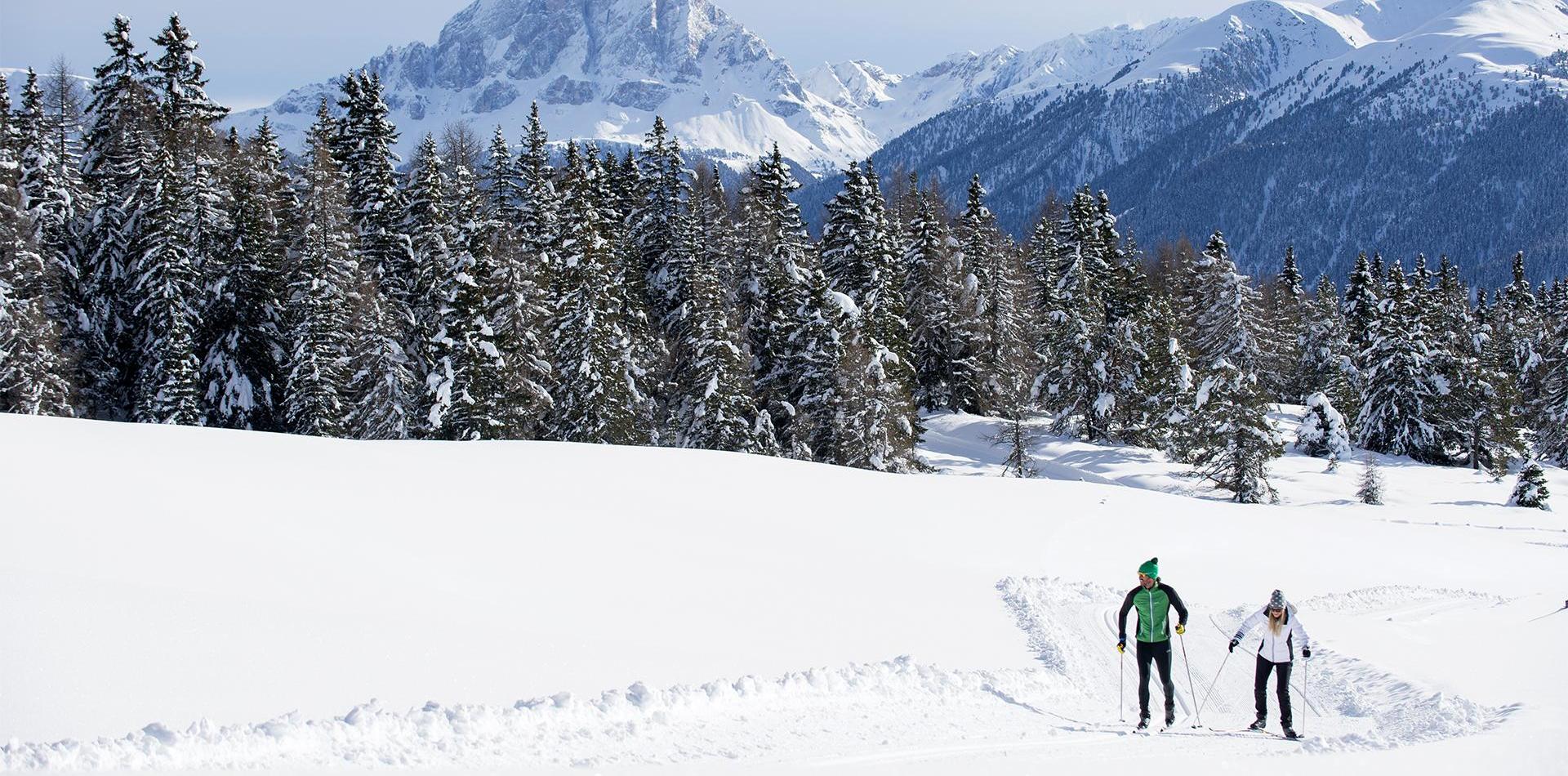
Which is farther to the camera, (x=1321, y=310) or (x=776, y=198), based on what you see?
(x=1321, y=310)

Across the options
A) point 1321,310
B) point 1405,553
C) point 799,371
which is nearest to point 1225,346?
point 1321,310

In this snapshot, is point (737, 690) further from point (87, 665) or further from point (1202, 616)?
point (1202, 616)

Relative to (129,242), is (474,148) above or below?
above

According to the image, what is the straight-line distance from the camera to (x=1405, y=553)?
23.3 meters

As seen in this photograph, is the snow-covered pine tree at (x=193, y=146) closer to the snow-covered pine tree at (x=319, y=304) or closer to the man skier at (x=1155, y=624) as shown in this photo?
the snow-covered pine tree at (x=319, y=304)

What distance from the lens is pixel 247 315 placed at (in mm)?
32188

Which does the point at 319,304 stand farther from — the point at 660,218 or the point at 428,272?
the point at 660,218

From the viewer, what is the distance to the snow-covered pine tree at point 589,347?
112ft

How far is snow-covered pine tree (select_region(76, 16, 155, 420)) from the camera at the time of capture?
3206 centimetres

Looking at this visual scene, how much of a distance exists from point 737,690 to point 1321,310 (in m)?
70.5

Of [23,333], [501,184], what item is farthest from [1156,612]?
[501,184]

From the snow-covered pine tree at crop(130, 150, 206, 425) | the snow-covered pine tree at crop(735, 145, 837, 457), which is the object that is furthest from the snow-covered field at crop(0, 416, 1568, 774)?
the snow-covered pine tree at crop(735, 145, 837, 457)

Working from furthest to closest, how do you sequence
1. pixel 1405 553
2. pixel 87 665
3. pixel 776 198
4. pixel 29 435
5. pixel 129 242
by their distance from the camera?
pixel 776 198
pixel 129 242
pixel 1405 553
pixel 29 435
pixel 87 665

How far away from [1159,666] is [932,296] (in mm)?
38115
